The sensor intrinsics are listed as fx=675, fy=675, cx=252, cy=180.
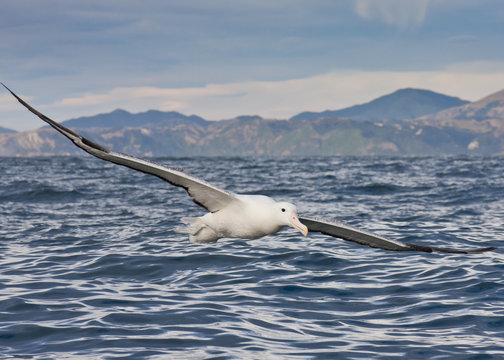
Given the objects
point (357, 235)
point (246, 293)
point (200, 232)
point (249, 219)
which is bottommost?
point (246, 293)

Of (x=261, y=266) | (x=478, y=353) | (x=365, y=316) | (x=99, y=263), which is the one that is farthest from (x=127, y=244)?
(x=478, y=353)

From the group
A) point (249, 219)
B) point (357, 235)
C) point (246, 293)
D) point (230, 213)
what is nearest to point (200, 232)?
point (230, 213)

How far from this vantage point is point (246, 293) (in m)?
11.1

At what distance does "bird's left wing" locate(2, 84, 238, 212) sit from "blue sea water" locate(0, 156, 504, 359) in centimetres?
172

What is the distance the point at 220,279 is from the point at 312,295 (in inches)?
77.6

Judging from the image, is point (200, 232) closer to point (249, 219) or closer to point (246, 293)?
point (249, 219)

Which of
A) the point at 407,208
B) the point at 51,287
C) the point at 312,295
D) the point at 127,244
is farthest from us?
the point at 407,208

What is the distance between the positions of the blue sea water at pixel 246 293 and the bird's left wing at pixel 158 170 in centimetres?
172

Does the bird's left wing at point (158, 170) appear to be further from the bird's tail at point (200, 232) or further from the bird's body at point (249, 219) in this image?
the bird's tail at point (200, 232)

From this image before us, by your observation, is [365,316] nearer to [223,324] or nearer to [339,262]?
[223,324]

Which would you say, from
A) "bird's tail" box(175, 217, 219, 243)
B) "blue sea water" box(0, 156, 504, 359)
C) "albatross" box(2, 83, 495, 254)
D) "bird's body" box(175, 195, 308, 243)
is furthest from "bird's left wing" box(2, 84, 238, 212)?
"blue sea water" box(0, 156, 504, 359)

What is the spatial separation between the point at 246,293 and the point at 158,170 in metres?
3.30

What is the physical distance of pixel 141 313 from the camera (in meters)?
10.0

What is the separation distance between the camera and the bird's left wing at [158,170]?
7934 mm
